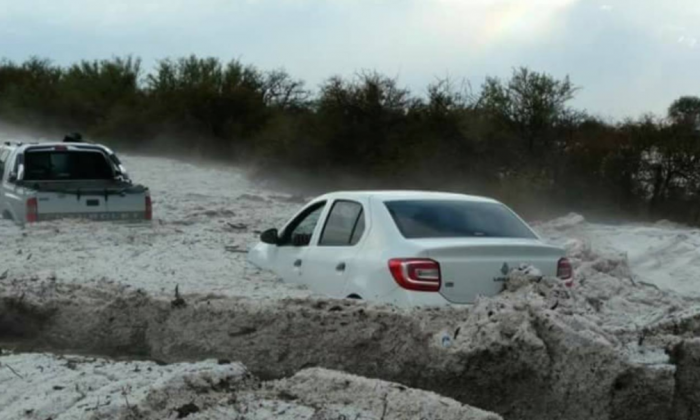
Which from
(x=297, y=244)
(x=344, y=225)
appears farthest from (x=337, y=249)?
(x=297, y=244)

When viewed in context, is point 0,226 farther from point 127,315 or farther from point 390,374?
point 390,374

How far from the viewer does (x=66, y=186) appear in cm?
1758

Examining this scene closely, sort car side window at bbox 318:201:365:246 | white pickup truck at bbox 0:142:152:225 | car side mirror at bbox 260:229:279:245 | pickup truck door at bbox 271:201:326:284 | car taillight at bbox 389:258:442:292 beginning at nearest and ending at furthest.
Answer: car taillight at bbox 389:258:442:292 → car side window at bbox 318:201:365:246 → pickup truck door at bbox 271:201:326:284 → car side mirror at bbox 260:229:279:245 → white pickup truck at bbox 0:142:152:225

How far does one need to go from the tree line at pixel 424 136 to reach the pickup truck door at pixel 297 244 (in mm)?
14360

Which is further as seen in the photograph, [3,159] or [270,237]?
[3,159]

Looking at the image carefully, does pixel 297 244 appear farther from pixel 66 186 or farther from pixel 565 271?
pixel 66 186

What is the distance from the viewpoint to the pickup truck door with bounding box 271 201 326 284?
33.6 feet

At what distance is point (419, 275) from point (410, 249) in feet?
0.84

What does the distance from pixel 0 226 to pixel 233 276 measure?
257 inches

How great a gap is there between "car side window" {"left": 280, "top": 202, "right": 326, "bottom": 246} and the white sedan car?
12 mm

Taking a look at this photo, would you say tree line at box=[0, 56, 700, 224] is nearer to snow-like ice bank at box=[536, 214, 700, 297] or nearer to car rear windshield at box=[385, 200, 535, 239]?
snow-like ice bank at box=[536, 214, 700, 297]

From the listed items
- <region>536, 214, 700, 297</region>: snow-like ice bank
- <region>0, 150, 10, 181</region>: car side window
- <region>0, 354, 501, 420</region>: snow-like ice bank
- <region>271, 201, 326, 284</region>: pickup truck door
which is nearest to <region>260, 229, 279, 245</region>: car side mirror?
<region>271, 201, 326, 284</region>: pickup truck door

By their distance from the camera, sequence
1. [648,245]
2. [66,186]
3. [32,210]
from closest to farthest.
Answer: [32,210] < [66,186] < [648,245]

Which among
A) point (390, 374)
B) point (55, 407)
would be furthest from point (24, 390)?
point (390, 374)
